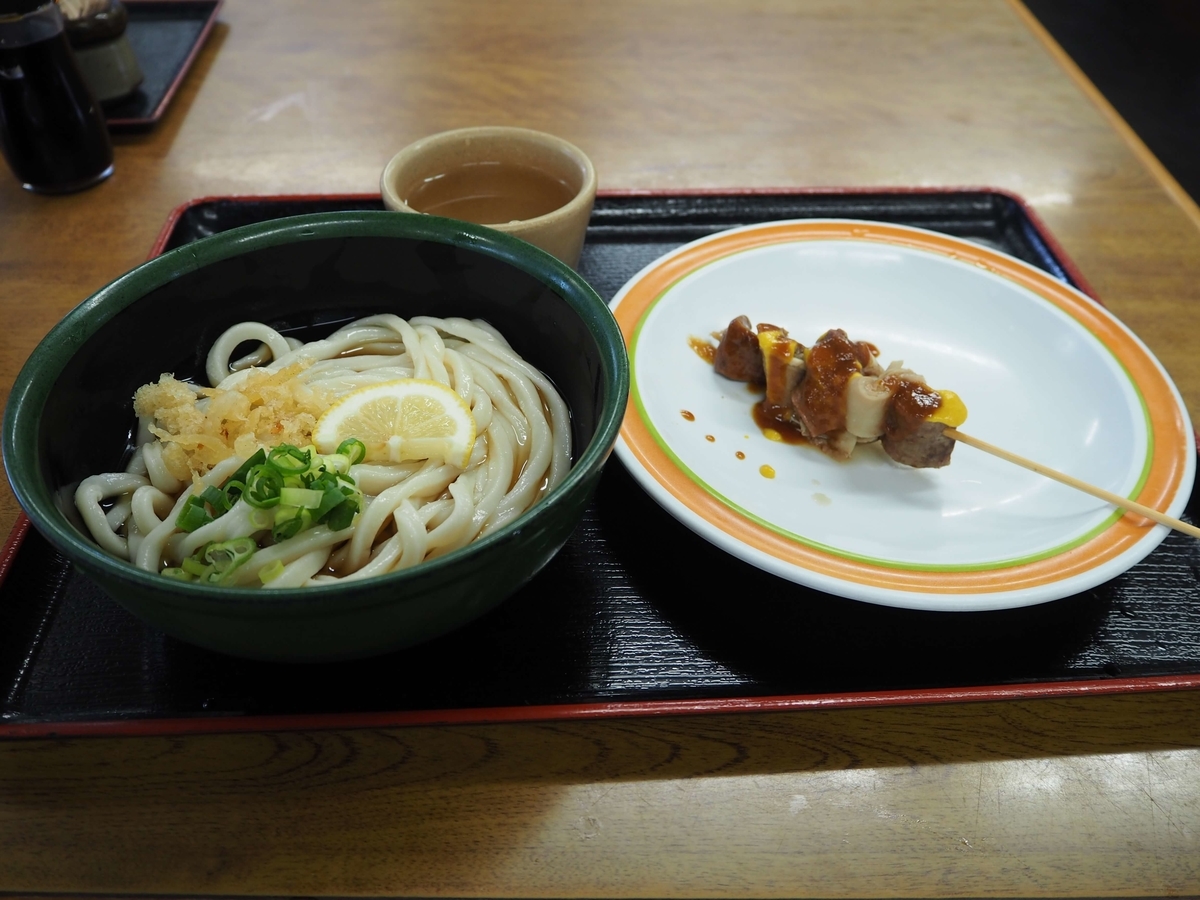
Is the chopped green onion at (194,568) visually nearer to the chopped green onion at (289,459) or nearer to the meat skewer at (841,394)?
the chopped green onion at (289,459)

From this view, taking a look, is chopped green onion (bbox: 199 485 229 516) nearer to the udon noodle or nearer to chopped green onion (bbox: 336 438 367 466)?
the udon noodle

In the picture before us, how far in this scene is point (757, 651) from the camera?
4.13ft

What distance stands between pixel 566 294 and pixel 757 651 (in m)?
0.64

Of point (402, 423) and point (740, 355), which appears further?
point (740, 355)

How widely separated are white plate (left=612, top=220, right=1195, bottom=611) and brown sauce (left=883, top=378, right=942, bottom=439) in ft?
0.37

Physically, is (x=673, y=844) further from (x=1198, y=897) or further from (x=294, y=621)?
(x=1198, y=897)

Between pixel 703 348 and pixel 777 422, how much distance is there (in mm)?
249

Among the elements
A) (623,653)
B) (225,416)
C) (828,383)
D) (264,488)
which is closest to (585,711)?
(623,653)

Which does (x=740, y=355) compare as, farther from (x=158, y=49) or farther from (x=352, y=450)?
(x=158, y=49)

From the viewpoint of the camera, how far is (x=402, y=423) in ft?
4.37

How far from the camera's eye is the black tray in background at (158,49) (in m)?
2.59

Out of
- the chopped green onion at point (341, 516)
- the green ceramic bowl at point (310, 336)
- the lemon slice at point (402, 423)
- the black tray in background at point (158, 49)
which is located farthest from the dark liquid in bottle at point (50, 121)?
the chopped green onion at point (341, 516)

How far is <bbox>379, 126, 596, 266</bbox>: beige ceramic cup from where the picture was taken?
5.68 feet

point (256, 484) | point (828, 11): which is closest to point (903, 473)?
point (256, 484)
